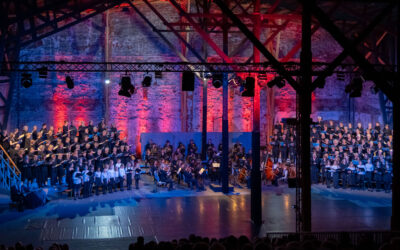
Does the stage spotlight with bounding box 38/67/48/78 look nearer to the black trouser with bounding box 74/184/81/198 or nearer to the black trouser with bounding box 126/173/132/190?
the black trouser with bounding box 74/184/81/198

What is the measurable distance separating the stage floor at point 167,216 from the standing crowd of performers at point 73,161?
27.1 inches

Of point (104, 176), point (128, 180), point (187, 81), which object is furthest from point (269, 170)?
point (104, 176)

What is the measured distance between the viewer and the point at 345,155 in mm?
17359

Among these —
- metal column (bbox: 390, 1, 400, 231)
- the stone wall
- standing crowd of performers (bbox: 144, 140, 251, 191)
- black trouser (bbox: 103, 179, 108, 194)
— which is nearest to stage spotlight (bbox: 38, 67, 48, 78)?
black trouser (bbox: 103, 179, 108, 194)

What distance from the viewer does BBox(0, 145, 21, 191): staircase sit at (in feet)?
47.2

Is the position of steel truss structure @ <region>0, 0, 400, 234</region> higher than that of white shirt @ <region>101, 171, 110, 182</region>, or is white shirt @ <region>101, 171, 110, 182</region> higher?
steel truss structure @ <region>0, 0, 400, 234</region>

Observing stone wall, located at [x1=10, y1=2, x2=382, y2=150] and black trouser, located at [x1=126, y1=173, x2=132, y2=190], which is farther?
stone wall, located at [x1=10, y1=2, x2=382, y2=150]

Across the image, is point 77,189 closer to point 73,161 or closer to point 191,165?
point 73,161

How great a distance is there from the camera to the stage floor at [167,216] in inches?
424

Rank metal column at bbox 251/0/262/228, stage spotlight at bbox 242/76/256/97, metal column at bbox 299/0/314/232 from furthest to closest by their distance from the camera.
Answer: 1. stage spotlight at bbox 242/76/256/97
2. metal column at bbox 251/0/262/228
3. metal column at bbox 299/0/314/232

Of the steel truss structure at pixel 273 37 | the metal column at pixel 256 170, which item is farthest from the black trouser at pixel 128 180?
the metal column at pixel 256 170

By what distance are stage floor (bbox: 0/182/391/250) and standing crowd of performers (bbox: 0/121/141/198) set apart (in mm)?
689

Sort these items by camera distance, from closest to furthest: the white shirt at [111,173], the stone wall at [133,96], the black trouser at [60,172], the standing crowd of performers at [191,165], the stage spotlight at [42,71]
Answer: the stage spotlight at [42,71]
the white shirt at [111,173]
the black trouser at [60,172]
the standing crowd of performers at [191,165]
the stone wall at [133,96]

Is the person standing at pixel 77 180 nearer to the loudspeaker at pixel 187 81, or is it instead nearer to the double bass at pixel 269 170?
the loudspeaker at pixel 187 81
